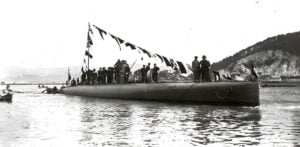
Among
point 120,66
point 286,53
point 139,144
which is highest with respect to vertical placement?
point 286,53

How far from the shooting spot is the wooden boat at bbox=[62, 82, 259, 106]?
25469 millimetres

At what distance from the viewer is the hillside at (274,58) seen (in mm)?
173375

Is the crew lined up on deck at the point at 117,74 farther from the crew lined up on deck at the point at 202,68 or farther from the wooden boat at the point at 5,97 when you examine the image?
the wooden boat at the point at 5,97

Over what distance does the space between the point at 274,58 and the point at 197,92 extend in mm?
159149

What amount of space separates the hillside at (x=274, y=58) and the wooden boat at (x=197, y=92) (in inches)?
5419

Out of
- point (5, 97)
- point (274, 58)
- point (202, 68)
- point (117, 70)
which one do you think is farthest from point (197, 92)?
point (274, 58)

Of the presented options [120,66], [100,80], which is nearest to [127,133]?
[120,66]

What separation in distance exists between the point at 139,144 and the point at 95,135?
2.28 metres

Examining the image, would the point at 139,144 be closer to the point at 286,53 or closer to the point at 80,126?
the point at 80,126

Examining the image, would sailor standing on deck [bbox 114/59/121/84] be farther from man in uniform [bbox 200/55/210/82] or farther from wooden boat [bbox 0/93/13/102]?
man in uniform [bbox 200/55/210/82]

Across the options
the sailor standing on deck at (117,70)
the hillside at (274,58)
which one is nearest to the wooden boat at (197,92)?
the sailor standing on deck at (117,70)

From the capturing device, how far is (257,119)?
17.8 meters

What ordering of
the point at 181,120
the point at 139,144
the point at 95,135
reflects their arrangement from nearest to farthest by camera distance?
the point at 139,144, the point at 95,135, the point at 181,120

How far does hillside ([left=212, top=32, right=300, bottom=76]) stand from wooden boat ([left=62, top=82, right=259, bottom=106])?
137654 mm
